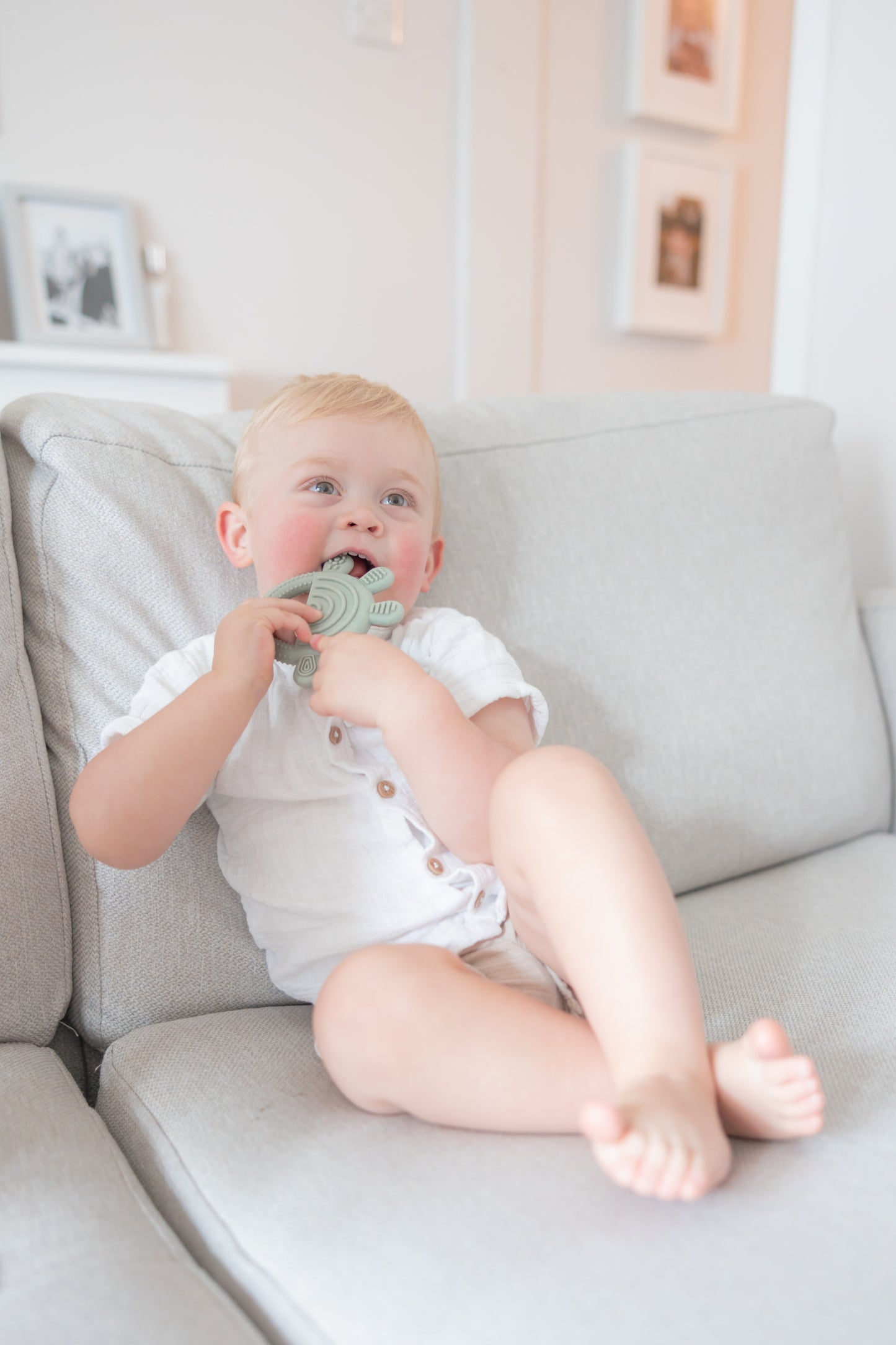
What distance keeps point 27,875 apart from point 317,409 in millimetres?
497

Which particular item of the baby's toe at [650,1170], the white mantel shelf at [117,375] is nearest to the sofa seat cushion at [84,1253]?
the baby's toe at [650,1170]

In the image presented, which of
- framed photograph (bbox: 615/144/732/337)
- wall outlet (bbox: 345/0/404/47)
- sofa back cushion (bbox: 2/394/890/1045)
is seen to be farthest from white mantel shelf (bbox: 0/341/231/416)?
A: framed photograph (bbox: 615/144/732/337)

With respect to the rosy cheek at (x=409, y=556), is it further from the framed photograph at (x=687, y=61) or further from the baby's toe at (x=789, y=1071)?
the framed photograph at (x=687, y=61)

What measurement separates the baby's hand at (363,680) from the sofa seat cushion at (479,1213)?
28 centimetres

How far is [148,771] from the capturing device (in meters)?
0.82

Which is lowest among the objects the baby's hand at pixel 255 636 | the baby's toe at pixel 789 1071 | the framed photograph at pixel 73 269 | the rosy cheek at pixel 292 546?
the baby's toe at pixel 789 1071

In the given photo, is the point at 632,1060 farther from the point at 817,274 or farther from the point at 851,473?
the point at 817,274

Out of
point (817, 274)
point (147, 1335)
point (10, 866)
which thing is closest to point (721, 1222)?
point (147, 1335)

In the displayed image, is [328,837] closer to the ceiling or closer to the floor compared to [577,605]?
closer to the floor

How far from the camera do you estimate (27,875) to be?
0.89 m

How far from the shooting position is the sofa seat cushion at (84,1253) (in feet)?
1.83

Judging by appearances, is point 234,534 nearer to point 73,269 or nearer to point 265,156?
point 73,269

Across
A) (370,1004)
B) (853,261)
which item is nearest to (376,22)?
(853,261)

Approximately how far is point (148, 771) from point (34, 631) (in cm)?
24
